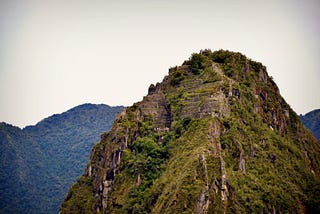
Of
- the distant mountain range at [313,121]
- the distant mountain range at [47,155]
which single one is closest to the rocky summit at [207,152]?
the distant mountain range at [313,121]

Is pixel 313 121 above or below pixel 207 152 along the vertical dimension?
above

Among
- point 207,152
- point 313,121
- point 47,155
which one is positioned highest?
point 47,155

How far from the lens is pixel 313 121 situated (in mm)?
115438

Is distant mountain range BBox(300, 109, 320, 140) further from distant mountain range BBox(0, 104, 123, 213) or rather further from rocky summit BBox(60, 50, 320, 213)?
distant mountain range BBox(0, 104, 123, 213)

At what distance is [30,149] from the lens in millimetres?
126125

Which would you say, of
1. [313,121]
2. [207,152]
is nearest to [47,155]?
[313,121]

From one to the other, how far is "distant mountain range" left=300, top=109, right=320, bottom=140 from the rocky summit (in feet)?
144

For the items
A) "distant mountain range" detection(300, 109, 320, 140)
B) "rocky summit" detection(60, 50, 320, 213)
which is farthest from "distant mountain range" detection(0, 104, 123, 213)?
"distant mountain range" detection(300, 109, 320, 140)

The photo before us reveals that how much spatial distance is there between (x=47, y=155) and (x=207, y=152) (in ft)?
298

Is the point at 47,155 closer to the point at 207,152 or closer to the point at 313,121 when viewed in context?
the point at 313,121

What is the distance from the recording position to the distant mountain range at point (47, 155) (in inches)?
4190

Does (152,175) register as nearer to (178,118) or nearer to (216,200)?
(178,118)

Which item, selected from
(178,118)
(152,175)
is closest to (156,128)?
(178,118)

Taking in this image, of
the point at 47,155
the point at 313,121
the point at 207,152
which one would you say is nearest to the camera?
the point at 207,152
